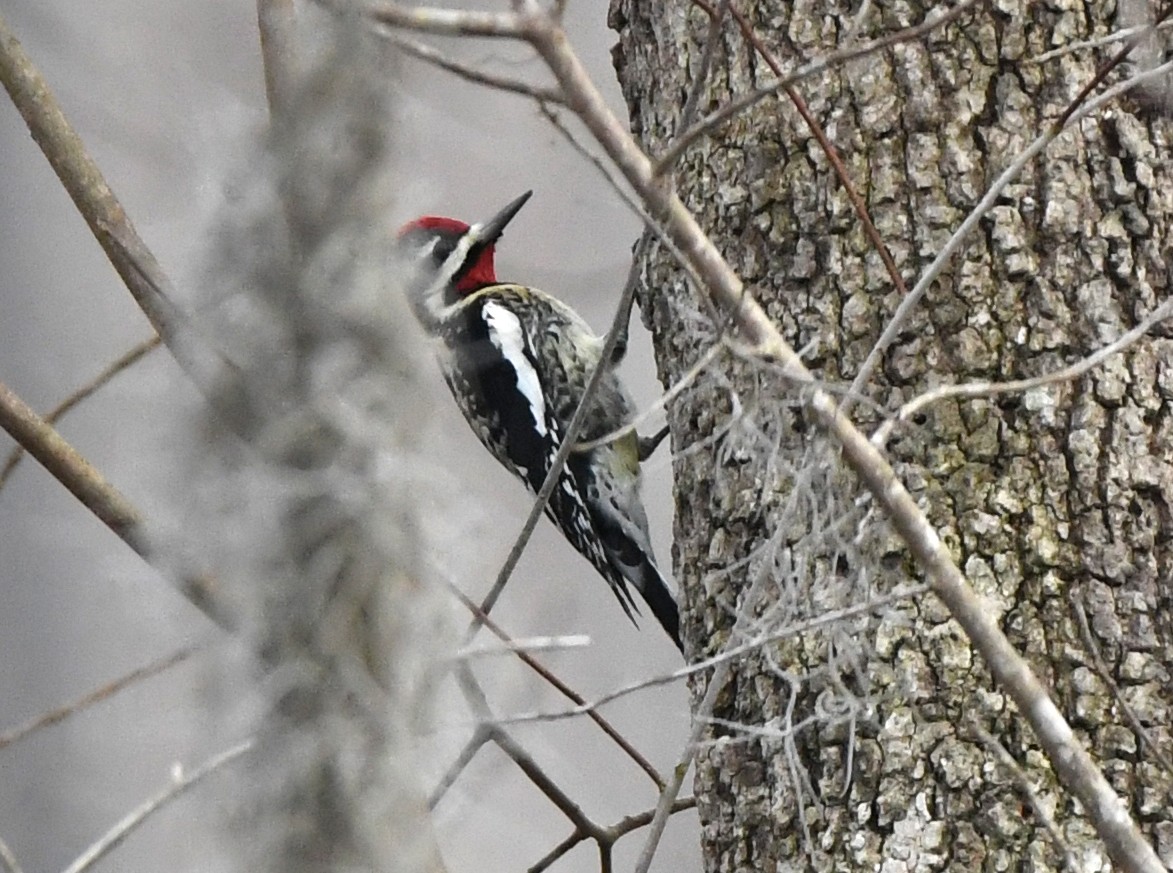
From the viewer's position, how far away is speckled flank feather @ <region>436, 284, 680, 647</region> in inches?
102

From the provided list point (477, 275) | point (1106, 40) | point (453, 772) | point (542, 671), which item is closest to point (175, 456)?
point (453, 772)

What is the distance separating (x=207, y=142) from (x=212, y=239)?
57 mm

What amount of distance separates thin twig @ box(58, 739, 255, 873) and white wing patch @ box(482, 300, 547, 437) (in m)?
1.83

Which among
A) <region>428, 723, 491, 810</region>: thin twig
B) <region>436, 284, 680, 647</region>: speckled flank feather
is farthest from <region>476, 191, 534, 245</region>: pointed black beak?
<region>428, 723, 491, 810</region>: thin twig

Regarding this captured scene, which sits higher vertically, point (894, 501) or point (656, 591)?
point (656, 591)

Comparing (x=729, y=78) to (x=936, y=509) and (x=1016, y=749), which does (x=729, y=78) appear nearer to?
(x=936, y=509)

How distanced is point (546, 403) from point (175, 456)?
7.20 ft

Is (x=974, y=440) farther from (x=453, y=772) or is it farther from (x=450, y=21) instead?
(x=453, y=772)

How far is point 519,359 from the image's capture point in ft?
8.89

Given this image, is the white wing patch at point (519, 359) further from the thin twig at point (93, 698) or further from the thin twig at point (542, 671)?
the thin twig at point (93, 698)

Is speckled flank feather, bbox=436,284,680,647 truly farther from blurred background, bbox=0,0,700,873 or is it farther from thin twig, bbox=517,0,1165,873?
thin twig, bbox=517,0,1165,873

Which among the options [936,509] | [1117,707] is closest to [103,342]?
[936,509]

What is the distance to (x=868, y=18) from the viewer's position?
4.47 feet

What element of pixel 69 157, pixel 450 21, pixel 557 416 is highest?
pixel 557 416
